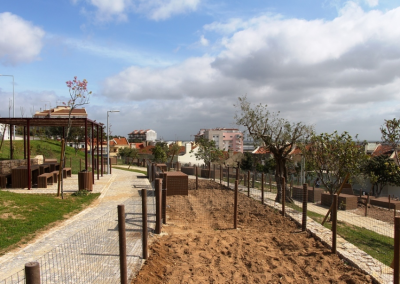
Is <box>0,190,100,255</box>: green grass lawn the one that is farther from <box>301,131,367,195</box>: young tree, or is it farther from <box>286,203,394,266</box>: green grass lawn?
<box>301,131,367,195</box>: young tree

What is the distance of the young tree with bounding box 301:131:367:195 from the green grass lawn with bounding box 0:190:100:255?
27.5ft

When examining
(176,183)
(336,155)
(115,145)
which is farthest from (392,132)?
(115,145)

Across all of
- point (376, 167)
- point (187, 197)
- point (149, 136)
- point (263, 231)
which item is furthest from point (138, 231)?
point (149, 136)

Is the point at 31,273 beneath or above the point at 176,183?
above

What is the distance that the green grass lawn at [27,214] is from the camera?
A: 21.0ft

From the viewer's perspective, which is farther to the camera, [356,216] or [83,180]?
[356,216]

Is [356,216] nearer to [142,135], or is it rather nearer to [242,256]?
[242,256]

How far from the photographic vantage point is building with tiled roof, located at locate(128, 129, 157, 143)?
143 metres

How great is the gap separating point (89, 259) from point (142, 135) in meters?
145

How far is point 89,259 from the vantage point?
511 cm

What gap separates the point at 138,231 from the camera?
22.9 feet

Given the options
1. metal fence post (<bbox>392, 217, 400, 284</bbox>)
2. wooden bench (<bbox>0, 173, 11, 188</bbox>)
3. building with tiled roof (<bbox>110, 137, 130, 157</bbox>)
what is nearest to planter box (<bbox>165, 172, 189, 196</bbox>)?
wooden bench (<bbox>0, 173, 11, 188</bbox>)

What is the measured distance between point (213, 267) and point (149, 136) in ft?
462

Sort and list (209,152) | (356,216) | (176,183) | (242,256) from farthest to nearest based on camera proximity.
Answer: (209,152), (356,216), (176,183), (242,256)
